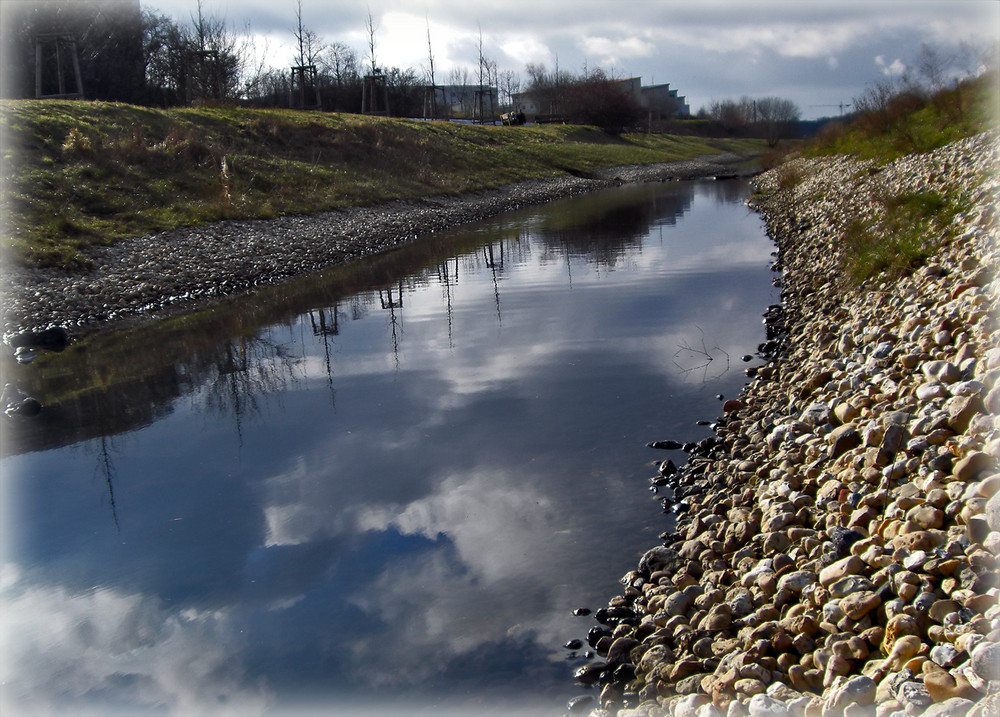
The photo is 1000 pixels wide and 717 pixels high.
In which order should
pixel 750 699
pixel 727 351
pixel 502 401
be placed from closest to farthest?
pixel 750 699 → pixel 502 401 → pixel 727 351

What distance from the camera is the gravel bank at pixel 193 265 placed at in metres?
16.7

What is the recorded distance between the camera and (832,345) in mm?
9539

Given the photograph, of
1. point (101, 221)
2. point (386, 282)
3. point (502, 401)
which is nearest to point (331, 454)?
point (502, 401)

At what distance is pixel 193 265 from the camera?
20500 millimetres

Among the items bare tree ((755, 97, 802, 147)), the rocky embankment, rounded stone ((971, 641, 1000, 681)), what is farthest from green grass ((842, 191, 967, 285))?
bare tree ((755, 97, 802, 147))

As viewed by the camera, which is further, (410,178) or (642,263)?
(410,178)

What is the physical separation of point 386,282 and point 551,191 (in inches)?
1054

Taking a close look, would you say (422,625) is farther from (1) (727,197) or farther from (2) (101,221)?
(1) (727,197)

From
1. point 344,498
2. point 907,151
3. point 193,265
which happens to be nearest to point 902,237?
point 344,498

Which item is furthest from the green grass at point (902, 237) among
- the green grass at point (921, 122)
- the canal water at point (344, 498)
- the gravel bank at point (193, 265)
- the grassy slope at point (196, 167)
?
the grassy slope at point (196, 167)

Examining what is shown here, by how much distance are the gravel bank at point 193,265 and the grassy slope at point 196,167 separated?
2.78 feet

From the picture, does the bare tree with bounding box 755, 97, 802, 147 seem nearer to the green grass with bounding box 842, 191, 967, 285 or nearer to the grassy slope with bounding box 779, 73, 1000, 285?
the grassy slope with bounding box 779, 73, 1000, 285

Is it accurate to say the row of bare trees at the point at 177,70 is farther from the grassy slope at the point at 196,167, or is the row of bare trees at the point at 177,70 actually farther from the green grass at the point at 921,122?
the green grass at the point at 921,122

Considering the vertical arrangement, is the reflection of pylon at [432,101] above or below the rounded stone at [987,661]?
above
